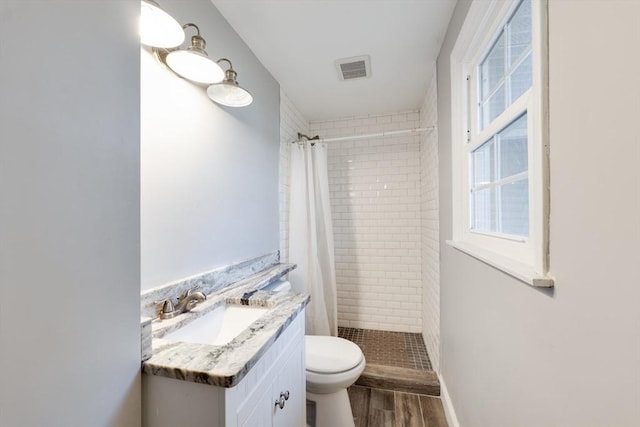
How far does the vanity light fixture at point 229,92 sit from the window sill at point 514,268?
1.31 metres

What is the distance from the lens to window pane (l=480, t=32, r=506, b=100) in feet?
3.55

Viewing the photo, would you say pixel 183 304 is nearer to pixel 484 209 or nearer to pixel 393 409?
pixel 484 209

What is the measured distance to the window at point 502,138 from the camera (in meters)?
0.67

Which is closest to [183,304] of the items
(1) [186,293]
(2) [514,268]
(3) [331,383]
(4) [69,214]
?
(1) [186,293]

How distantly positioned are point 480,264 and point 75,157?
4.48 ft

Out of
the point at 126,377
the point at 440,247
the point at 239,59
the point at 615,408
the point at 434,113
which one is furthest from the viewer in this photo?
the point at 434,113

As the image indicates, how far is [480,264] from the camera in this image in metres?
1.09

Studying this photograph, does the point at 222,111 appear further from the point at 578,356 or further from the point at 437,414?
the point at 437,414

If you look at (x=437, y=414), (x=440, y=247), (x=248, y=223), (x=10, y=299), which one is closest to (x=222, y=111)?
(x=248, y=223)

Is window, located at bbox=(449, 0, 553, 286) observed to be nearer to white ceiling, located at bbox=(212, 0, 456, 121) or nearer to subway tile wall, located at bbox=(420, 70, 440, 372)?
white ceiling, located at bbox=(212, 0, 456, 121)

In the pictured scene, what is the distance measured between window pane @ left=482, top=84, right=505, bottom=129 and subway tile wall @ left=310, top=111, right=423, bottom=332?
1442 mm

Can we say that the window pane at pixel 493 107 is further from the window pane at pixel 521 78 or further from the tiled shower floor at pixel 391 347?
the tiled shower floor at pixel 391 347

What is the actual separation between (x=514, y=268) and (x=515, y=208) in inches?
11.3

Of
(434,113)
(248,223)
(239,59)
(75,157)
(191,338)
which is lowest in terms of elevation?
(191,338)
